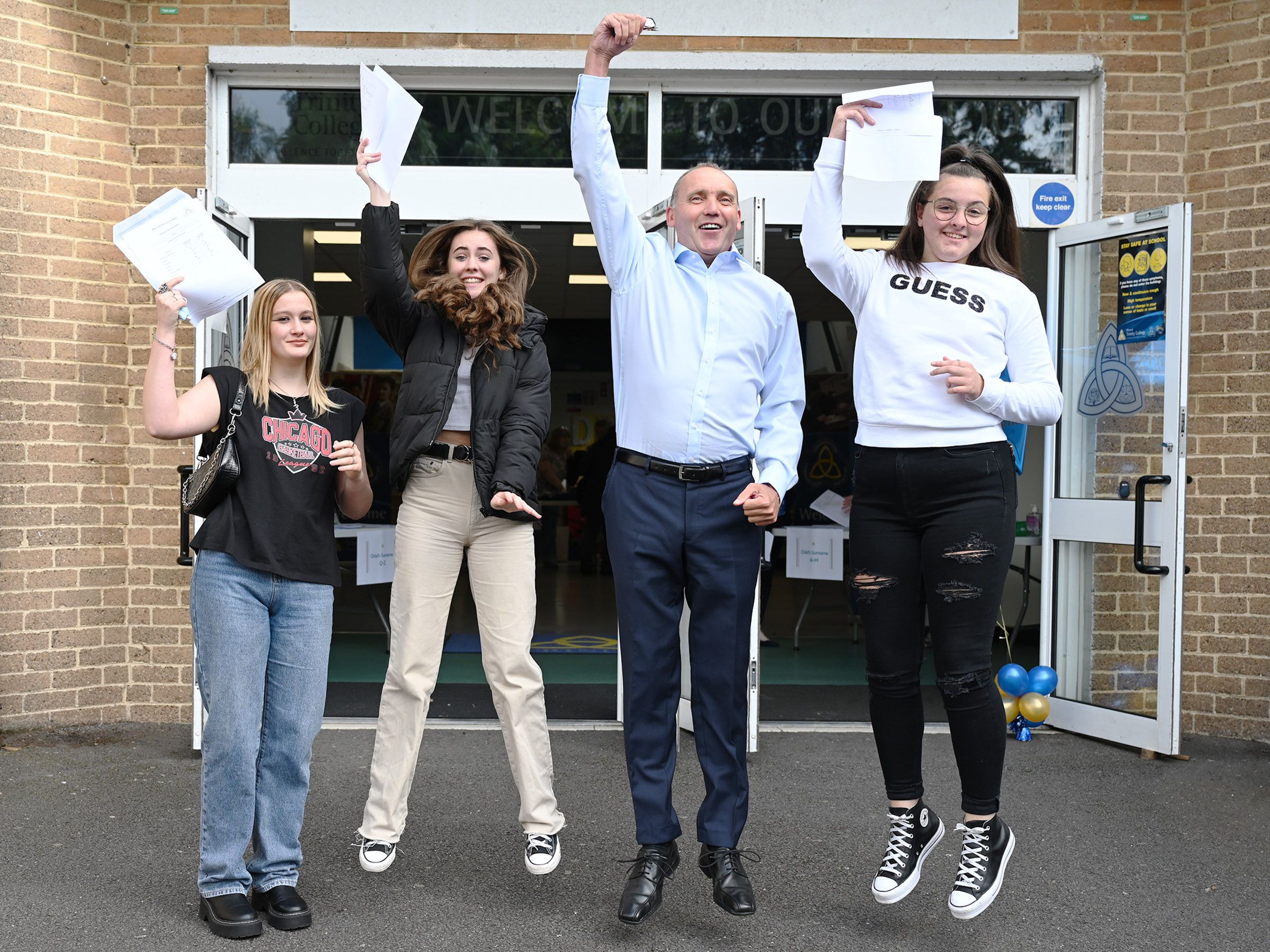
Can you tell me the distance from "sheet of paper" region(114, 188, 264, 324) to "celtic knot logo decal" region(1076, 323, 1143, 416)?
4.01m

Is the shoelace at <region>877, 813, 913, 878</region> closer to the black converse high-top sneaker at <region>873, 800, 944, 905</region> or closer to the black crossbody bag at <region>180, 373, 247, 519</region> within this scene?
the black converse high-top sneaker at <region>873, 800, 944, 905</region>

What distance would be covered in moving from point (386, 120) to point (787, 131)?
2.98 meters

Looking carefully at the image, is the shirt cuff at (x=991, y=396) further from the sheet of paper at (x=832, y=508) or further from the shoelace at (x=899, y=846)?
the sheet of paper at (x=832, y=508)

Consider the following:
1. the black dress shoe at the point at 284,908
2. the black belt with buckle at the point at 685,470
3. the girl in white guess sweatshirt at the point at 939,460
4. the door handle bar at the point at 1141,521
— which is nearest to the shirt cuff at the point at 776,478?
the black belt with buckle at the point at 685,470

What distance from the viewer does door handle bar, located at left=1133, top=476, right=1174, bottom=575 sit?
4.85 metres

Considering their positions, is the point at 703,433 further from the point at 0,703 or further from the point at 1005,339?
the point at 0,703

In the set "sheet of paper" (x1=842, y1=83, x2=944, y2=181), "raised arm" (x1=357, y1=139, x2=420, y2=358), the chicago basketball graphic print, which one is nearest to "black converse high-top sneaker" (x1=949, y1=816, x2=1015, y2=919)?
"sheet of paper" (x1=842, y1=83, x2=944, y2=181)

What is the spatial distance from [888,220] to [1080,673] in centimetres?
244

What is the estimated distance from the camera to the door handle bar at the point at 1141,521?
15.9 ft

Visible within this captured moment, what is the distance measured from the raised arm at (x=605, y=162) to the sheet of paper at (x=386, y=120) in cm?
54

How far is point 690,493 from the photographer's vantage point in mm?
2914

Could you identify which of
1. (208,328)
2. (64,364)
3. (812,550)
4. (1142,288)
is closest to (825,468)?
(812,550)

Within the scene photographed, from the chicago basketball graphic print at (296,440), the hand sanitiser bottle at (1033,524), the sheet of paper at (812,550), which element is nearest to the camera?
the chicago basketball graphic print at (296,440)

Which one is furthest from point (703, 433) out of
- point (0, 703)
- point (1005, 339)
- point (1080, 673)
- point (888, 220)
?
point (0, 703)
